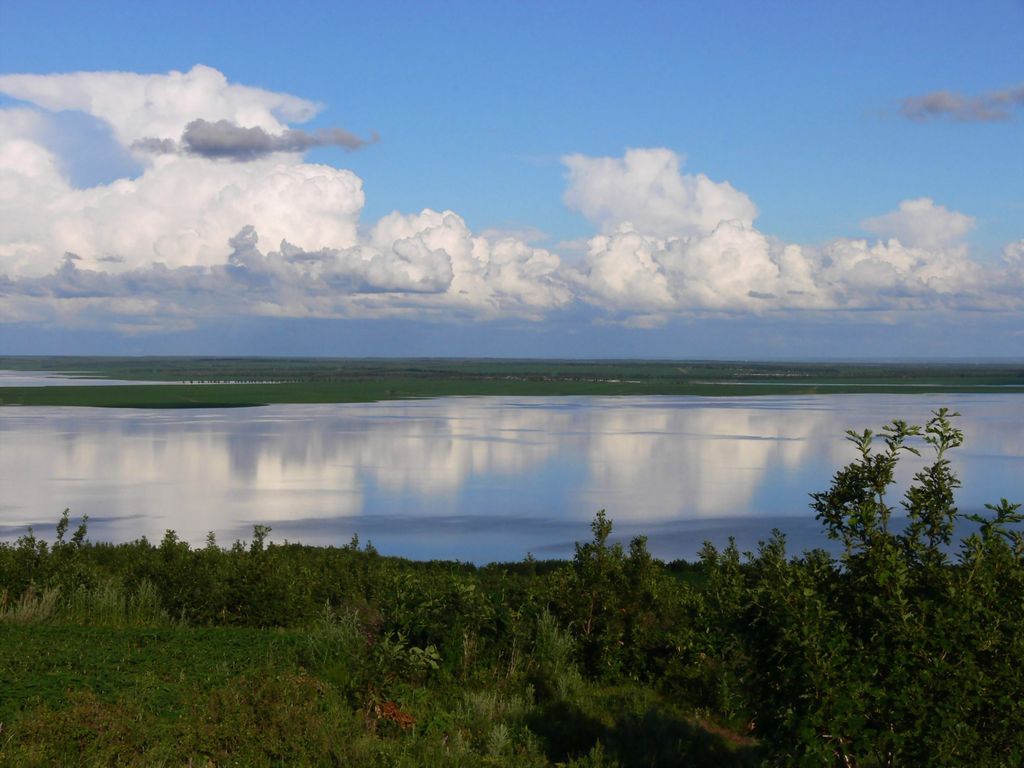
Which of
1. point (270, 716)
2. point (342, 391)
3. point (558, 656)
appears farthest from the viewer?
point (342, 391)

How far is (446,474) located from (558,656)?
39684mm

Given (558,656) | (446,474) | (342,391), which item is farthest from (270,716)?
(342,391)

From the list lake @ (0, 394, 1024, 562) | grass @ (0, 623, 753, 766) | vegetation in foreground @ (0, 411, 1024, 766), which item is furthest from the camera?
lake @ (0, 394, 1024, 562)

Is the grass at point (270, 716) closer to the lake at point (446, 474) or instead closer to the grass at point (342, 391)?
the lake at point (446, 474)

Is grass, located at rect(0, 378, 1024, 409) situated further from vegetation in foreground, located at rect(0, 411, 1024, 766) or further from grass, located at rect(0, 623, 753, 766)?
grass, located at rect(0, 623, 753, 766)

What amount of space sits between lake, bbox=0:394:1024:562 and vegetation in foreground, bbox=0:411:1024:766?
18585 mm

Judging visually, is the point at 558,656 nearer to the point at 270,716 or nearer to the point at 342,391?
the point at 270,716

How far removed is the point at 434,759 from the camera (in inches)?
356

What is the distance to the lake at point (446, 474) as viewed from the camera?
123ft

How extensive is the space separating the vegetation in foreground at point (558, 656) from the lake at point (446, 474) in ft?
61.0

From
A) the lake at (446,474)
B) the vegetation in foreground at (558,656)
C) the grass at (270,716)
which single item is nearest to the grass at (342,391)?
the lake at (446,474)

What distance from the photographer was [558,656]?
12797mm

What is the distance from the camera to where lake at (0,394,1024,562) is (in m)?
37.6

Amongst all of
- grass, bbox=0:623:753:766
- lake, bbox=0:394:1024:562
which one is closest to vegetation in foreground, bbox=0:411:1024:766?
grass, bbox=0:623:753:766
